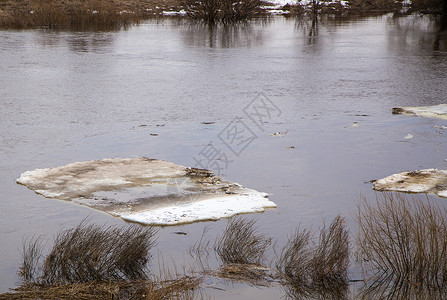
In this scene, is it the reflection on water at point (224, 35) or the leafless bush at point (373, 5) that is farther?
the leafless bush at point (373, 5)

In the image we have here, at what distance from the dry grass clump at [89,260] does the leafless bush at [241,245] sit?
0.67m

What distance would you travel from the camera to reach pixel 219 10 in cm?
2761

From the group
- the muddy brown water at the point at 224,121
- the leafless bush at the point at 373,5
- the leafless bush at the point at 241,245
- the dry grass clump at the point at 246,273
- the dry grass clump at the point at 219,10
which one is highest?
the leafless bush at the point at 373,5

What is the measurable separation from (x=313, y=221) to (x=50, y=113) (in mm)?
5337

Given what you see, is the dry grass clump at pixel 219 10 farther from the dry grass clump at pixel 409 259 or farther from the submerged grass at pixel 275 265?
the dry grass clump at pixel 409 259

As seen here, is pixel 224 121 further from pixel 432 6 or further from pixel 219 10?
pixel 432 6

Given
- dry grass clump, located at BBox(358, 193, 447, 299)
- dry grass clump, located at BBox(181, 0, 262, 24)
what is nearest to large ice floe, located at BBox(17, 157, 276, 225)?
dry grass clump, located at BBox(358, 193, 447, 299)

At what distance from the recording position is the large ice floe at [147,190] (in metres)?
6.13

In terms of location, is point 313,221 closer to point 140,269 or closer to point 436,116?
point 140,269

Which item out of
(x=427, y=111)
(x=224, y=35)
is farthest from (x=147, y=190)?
(x=224, y=35)

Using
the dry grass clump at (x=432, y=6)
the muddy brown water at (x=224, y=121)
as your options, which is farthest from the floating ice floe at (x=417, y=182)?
the dry grass clump at (x=432, y=6)

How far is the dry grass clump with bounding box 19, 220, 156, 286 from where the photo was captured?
4.67 meters

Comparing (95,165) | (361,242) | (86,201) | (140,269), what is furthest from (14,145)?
(361,242)

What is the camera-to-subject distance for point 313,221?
597 centimetres
